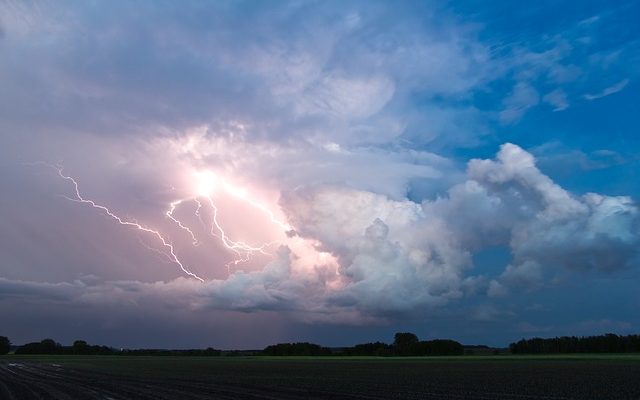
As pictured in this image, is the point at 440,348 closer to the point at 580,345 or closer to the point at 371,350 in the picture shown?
the point at 371,350

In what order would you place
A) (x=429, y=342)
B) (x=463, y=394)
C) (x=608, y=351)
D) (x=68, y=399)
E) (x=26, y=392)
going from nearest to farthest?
(x=68, y=399) → (x=463, y=394) → (x=26, y=392) → (x=608, y=351) → (x=429, y=342)

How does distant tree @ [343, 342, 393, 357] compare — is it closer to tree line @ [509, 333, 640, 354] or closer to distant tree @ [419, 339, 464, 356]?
distant tree @ [419, 339, 464, 356]

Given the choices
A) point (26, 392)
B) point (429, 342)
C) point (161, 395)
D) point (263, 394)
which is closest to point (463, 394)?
point (263, 394)

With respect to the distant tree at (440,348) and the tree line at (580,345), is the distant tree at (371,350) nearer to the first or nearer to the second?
the distant tree at (440,348)

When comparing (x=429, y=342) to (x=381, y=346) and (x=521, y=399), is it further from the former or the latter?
(x=521, y=399)

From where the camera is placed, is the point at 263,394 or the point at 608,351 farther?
the point at 608,351

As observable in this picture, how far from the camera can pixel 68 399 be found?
1320 inches

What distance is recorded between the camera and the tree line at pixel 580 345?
490 ft

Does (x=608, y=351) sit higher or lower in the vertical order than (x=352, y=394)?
higher

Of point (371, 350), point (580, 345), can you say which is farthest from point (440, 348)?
point (580, 345)

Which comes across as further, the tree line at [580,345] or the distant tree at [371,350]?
the distant tree at [371,350]

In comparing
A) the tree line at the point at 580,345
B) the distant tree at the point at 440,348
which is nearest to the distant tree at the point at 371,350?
the distant tree at the point at 440,348

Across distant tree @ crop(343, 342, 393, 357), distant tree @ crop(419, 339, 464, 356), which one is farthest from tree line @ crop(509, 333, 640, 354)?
distant tree @ crop(343, 342, 393, 357)

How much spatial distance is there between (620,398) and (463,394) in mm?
9071
